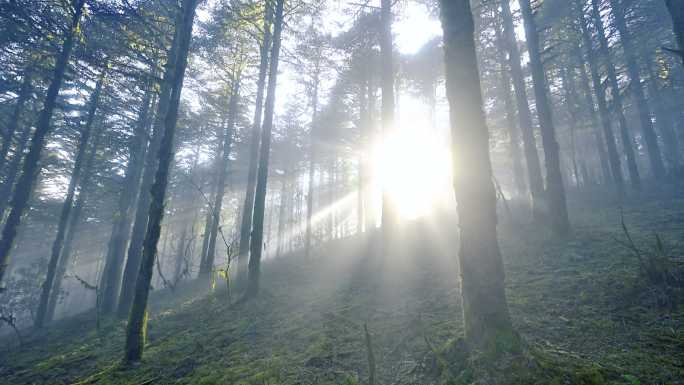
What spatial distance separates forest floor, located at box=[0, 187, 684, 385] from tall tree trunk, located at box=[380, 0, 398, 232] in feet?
3.71

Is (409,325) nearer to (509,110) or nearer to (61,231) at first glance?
(509,110)

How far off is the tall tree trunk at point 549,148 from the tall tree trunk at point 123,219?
13.3 meters

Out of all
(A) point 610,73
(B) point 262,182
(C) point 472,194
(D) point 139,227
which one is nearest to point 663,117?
(A) point 610,73

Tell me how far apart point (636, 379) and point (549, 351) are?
30.4 inches

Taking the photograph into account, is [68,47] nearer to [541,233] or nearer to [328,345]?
[328,345]

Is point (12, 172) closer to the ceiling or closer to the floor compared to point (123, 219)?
closer to the ceiling

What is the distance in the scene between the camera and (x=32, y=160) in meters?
9.89

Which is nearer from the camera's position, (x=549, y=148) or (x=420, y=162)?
(x=549, y=148)

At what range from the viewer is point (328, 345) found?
4609 mm

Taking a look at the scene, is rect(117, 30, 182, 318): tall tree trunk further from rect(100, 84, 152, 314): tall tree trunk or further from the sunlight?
the sunlight

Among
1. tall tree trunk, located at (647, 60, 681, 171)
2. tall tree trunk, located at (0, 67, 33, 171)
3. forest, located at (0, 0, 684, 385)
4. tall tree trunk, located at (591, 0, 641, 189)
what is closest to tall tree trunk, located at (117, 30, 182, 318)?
forest, located at (0, 0, 684, 385)

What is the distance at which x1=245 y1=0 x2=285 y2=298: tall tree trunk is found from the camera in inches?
365

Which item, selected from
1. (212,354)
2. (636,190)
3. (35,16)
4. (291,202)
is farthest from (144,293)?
(291,202)

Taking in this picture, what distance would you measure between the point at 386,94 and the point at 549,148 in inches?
231
